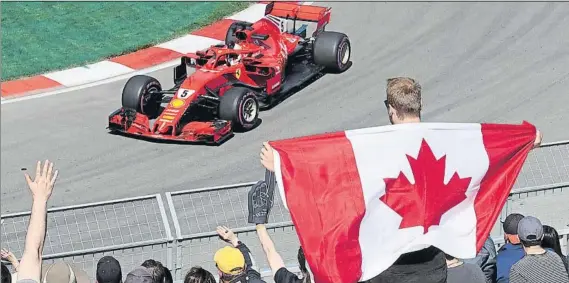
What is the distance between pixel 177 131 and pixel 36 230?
28.1 ft

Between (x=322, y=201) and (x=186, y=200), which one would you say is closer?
(x=322, y=201)

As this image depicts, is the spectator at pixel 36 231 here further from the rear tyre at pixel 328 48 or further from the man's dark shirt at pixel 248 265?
the rear tyre at pixel 328 48

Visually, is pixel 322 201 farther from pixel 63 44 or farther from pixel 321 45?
pixel 63 44

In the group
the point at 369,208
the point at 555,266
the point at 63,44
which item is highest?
the point at 63,44

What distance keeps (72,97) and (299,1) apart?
5397 mm

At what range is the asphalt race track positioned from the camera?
42.8 feet

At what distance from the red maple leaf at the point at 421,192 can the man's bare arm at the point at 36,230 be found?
1617 millimetres

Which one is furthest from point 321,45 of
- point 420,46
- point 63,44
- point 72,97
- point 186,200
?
point 186,200

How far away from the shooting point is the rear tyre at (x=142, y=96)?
1426 cm

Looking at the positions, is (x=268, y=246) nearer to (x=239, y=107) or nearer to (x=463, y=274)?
(x=463, y=274)

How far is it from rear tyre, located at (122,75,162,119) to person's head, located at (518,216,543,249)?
8.61m

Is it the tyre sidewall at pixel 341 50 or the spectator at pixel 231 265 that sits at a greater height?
the tyre sidewall at pixel 341 50

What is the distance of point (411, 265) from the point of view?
5215 mm

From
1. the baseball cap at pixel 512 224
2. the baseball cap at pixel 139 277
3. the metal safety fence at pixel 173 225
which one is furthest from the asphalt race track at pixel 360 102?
the baseball cap at pixel 139 277
